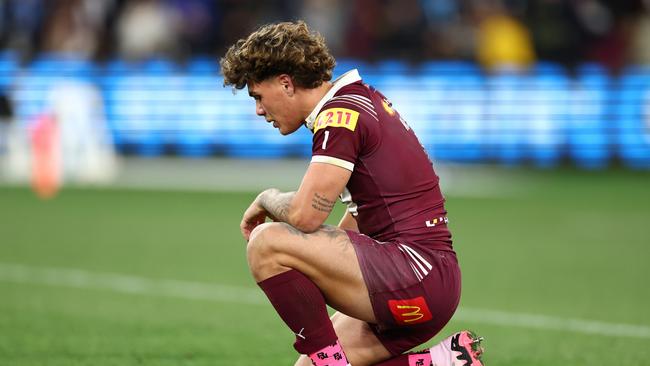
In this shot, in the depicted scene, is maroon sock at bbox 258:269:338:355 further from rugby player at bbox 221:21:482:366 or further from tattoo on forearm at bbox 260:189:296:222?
tattoo on forearm at bbox 260:189:296:222

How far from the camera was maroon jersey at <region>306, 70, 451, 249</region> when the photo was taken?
209 inches

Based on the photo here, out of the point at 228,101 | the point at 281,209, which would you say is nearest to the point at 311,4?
the point at 228,101

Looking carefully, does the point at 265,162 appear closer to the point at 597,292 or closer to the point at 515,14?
the point at 515,14

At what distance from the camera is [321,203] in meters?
5.32

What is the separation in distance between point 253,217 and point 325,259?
0.53 meters

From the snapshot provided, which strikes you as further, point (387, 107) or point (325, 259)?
point (387, 107)

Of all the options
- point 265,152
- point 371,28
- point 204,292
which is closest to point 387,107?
point 204,292

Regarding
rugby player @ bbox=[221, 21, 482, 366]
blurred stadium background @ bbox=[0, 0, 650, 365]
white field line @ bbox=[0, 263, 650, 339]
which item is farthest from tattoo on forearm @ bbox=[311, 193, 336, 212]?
white field line @ bbox=[0, 263, 650, 339]

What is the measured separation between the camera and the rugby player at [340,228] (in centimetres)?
536

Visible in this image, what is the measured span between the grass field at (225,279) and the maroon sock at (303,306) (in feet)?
4.31

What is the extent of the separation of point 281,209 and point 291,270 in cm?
29

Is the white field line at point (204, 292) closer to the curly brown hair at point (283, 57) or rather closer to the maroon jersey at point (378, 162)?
the maroon jersey at point (378, 162)

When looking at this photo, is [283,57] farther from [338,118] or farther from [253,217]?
[253,217]

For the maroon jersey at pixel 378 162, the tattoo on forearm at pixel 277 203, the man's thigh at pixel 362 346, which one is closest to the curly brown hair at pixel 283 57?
the maroon jersey at pixel 378 162
